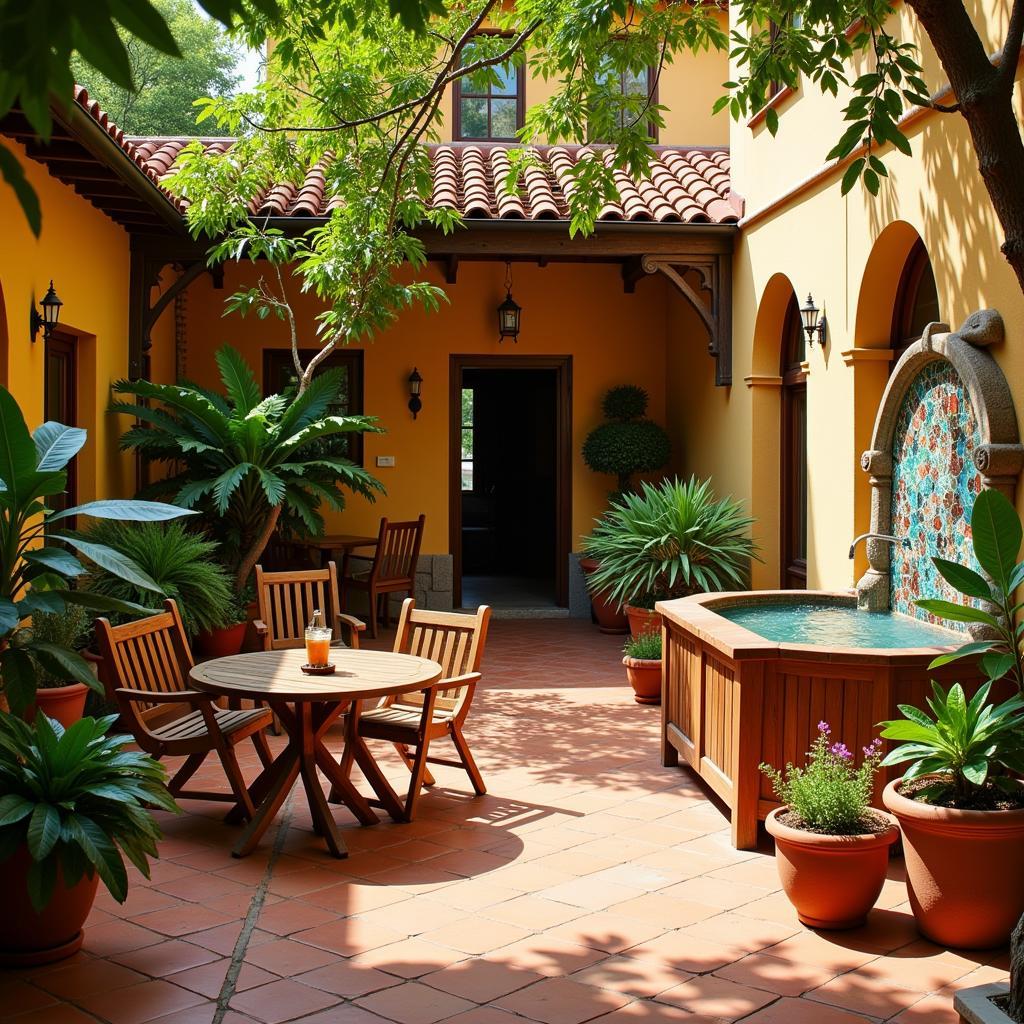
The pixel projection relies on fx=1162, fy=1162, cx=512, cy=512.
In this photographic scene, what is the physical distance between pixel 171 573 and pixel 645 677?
322cm

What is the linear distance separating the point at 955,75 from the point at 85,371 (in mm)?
6968

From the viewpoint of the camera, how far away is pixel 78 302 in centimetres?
805

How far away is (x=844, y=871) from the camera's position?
154 inches

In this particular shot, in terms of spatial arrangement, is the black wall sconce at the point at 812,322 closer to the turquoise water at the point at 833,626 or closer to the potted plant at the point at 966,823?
the turquoise water at the point at 833,626

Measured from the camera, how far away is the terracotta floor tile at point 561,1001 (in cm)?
331

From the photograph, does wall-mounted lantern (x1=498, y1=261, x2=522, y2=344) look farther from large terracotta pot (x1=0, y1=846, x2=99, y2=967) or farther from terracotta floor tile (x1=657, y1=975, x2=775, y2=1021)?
terracotta floor tile (x1=657, y1=975, x2=775, y2=1021)

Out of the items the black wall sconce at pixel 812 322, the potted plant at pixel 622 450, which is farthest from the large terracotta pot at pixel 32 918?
the potted plant at pixel 622 450

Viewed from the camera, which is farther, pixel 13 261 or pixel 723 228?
pixel 723 228

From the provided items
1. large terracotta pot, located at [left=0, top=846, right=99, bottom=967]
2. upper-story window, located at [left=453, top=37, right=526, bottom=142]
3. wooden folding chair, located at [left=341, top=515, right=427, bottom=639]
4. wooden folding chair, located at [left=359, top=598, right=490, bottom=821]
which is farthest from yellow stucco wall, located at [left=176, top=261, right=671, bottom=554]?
large terracotta pot, located at [left=0, top=846, right=99, bottom=967]

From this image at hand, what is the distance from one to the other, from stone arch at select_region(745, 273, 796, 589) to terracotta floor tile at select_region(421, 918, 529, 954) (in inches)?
213

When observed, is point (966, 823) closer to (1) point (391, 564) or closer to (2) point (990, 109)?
(2) point (990, 109)

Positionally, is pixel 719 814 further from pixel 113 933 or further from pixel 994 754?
pixel 113 933

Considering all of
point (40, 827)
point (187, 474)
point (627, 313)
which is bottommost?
point (40, 827)

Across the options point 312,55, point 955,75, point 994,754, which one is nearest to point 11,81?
point 955,75
